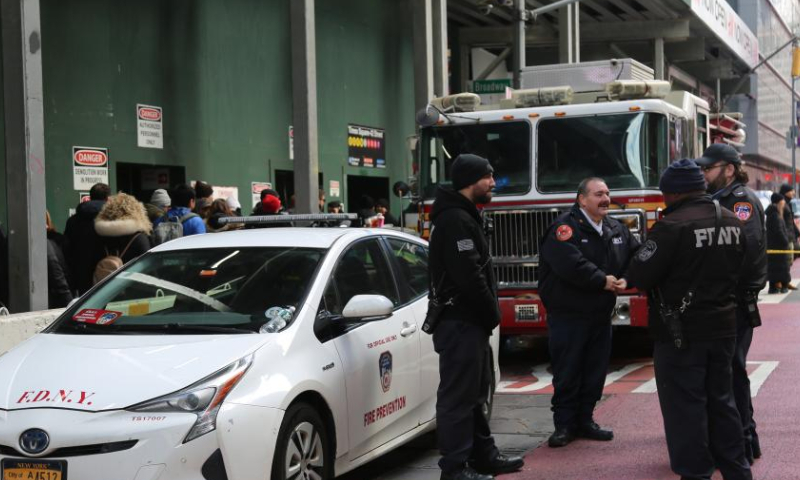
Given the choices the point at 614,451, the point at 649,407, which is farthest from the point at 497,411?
the point at 614,451

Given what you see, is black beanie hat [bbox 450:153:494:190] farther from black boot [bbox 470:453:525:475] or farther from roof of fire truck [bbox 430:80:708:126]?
roof of fire truck [bbox 430:80:708:126]

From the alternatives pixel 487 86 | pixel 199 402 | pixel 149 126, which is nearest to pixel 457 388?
pixel 199 402

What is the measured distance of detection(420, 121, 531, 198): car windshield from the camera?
39.1 feet

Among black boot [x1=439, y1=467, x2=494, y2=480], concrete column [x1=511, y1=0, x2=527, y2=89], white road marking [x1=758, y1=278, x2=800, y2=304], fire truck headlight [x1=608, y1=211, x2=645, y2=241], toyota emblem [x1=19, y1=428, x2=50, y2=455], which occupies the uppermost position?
concrete column [x1=511, y1=0, x2=527, y2=89]

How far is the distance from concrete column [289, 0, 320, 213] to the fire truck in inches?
229

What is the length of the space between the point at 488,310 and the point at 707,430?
4.57 feet

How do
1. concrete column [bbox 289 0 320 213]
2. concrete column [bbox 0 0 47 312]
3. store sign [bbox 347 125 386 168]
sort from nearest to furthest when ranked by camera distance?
concrete column [bbox 0 0 47 312] → concrete column [bbox 289 0 320 213] → store sign [bbox 347 125 386 168]

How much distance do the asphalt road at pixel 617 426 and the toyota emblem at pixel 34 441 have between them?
242cm

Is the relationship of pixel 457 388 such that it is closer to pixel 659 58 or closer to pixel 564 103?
pixel 564 103

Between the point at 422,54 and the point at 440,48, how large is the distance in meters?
1.00

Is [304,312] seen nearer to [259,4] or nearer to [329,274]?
[329,274]

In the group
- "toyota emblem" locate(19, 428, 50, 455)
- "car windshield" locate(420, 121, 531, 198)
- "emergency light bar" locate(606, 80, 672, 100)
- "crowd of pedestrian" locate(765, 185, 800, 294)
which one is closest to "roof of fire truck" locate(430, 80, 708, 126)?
"emergency light bar" locate(606, 80, 672, 100)

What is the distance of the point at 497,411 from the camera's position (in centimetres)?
942

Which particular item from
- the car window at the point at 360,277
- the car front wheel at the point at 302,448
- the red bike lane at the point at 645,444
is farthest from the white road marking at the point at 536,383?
the car front wheel at the point at 302,448
